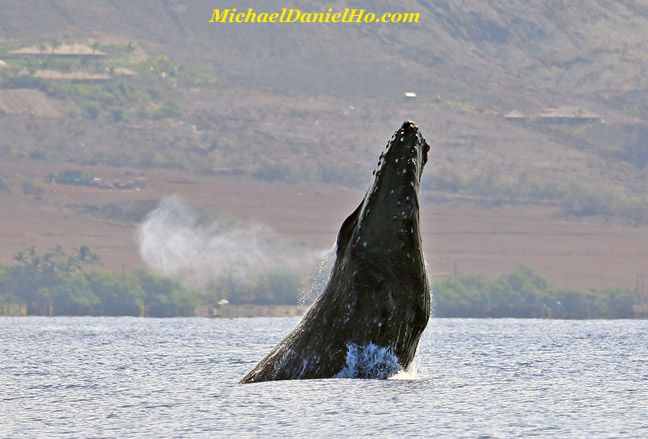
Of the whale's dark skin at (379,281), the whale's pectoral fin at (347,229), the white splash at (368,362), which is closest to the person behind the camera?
the whale's dark skin at (379,281)

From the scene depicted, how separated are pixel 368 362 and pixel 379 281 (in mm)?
1688

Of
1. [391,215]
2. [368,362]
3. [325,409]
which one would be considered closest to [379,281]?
[391,215]

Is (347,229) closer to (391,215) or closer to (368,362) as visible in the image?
(391,215)

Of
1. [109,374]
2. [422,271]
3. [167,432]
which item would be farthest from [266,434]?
[109,374]

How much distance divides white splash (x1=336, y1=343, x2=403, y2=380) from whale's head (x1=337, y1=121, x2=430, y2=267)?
5.64 feet

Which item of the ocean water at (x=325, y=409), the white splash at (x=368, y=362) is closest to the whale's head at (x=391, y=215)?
the white splash at (x=368, y=362)

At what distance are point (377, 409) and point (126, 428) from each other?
4.91 metres

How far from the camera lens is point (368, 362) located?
94.5 feet

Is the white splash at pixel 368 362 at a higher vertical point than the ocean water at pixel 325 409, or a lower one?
higher

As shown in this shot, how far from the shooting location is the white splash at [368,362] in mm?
28578

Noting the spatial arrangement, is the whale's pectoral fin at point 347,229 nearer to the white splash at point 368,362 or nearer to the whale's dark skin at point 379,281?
the whale's dark skin at point 379,281

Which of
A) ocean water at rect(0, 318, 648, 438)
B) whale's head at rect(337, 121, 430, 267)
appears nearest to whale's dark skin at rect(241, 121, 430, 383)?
whale's head at rect(337, 121, 430, 267)

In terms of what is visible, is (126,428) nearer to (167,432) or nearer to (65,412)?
(167,432)

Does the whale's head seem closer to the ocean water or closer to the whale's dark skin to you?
the whale's dark skin
